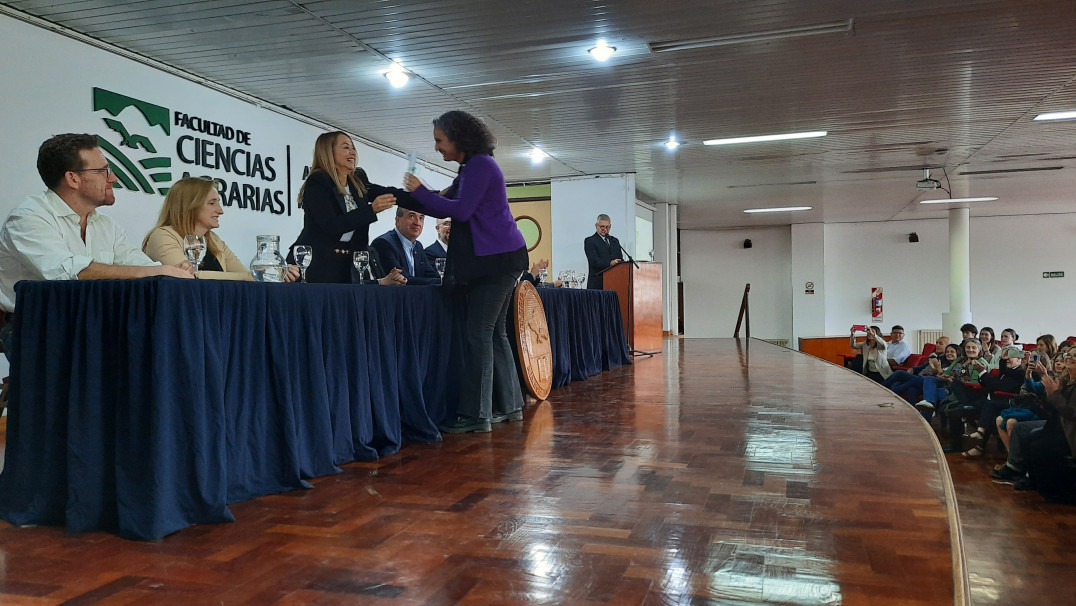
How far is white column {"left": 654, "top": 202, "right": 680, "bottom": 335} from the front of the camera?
13.1m

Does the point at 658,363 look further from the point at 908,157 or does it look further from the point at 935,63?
the point at 908,157

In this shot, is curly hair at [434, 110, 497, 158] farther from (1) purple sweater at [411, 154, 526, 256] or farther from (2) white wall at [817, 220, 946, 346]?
(2) white wall at [817, 220, 946, 346]

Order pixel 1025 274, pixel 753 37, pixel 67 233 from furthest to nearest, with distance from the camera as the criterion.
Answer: pixel 1025 274 < pixel 753 37 < pixel 67 233

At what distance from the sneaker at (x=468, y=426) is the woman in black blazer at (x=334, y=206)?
759 mm

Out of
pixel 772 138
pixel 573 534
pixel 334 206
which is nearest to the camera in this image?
pixel 573 534

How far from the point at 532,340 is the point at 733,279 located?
14.8 m

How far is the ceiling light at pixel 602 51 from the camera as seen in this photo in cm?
527

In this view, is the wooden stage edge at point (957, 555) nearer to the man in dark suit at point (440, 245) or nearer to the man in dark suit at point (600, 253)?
the man in dark suit at point (440, 245)

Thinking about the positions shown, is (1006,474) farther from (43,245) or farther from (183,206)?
(43,245)

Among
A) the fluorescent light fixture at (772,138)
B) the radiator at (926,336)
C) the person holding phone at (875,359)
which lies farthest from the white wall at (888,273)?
the fluorescent light fixture at (772,138)

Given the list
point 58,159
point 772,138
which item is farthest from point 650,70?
point 58,159

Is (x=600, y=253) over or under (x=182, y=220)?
over

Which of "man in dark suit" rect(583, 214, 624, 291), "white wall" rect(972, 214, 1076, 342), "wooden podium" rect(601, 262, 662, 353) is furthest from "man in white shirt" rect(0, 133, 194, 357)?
"white wall" rect(972, 214, 1076, 342)

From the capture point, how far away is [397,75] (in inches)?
232
